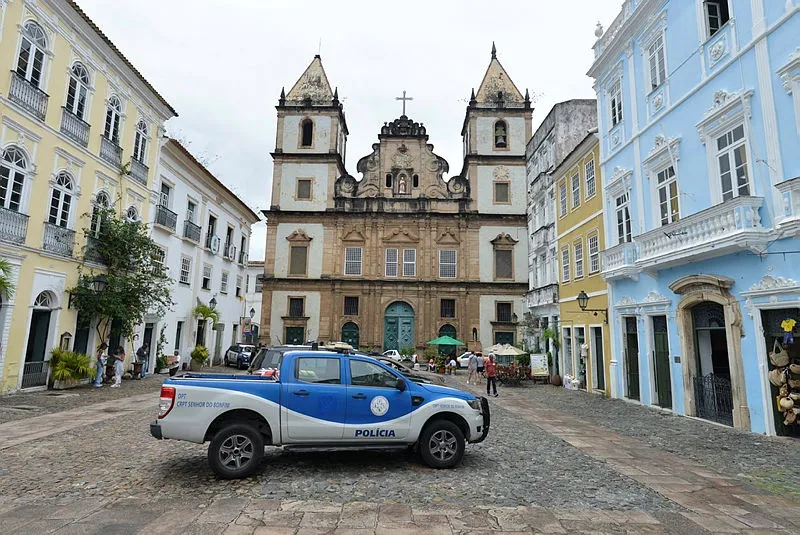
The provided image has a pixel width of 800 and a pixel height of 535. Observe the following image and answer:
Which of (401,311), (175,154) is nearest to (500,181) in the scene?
(401,311)

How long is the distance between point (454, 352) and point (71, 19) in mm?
26371

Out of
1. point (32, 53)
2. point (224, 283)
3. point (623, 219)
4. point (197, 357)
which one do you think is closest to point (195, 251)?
point (224, 283)

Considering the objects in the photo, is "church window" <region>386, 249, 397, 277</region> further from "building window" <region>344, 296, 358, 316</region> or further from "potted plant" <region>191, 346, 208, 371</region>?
"potted plant" <region>191, 346, 208, 371</region>

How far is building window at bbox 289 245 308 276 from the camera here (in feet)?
108

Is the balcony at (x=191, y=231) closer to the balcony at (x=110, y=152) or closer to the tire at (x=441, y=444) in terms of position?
the balcony at (x=110, y=152)

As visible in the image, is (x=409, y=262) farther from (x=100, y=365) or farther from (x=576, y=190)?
(x=100, y=365)

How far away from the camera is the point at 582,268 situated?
1828 cm

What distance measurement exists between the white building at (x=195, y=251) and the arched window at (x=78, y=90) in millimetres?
5021

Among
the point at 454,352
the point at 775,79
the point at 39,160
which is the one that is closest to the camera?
the point at 775,79

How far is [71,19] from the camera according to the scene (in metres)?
14.9

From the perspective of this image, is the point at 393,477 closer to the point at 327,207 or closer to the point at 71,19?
the point at 71,19

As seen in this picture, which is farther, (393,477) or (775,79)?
(775,79)

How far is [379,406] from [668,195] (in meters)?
10.6

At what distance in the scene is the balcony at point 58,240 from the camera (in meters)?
14.3
